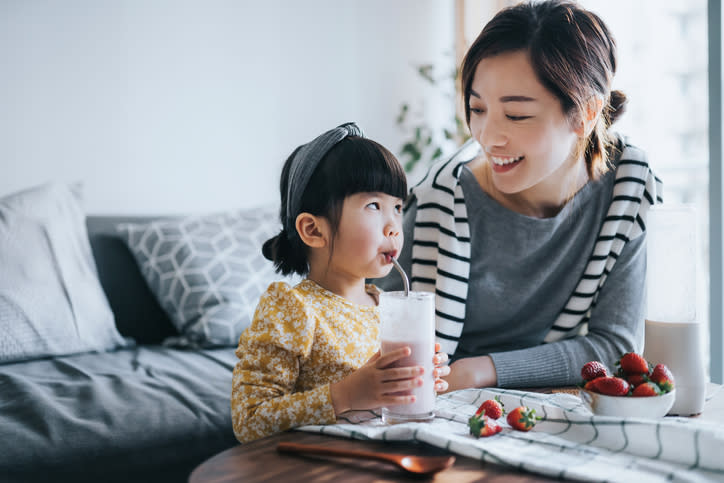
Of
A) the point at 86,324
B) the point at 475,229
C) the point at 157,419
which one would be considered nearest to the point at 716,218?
the point at 475,229

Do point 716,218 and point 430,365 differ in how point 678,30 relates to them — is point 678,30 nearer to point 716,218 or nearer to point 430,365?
point 716,218

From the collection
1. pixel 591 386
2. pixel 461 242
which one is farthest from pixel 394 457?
pixel 461 242

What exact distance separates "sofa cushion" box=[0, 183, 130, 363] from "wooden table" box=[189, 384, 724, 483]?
1.43 metres

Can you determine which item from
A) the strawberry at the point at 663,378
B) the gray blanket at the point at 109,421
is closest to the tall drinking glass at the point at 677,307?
the strawberry at the point at 663,378

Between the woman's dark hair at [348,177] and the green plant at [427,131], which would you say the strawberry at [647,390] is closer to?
the woman's dark hair at [348,177]

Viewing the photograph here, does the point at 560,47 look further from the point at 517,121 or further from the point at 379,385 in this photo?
the point at 379,385

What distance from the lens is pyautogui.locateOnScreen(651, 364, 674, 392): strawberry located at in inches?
33.3

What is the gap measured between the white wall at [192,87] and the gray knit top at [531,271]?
177 centimetres

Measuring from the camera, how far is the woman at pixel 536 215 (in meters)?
1.22

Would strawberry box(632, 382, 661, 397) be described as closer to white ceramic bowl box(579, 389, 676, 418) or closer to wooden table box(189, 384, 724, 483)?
white ceramic bowl box(579, 389, 676, 418)

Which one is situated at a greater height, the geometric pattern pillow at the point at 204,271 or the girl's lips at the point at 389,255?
the girl's lips at the point at 389,255

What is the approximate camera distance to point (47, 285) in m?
2.02

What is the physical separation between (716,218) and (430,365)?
1.80 meters

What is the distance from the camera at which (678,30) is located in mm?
2693
